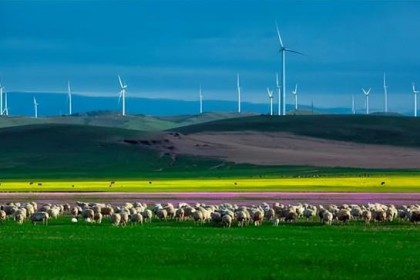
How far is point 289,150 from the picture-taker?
447ft

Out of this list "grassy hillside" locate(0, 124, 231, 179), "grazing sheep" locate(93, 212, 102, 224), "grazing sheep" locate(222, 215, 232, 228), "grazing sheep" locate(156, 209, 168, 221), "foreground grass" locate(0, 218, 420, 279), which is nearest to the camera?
"foreground grass" locate(0, 218, 420, 279)

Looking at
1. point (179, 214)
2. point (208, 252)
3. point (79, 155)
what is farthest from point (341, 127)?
point (208, 252)

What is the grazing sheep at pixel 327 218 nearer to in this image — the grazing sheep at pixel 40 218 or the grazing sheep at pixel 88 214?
the grazing sheep at pixel 88 214

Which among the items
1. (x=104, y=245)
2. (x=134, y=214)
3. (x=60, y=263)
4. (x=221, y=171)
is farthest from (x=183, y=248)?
(x=221, y=171)

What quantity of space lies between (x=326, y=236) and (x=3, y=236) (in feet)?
33.2

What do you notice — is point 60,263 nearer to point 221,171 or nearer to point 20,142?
point 221,171

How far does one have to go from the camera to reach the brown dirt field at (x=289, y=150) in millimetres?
120375

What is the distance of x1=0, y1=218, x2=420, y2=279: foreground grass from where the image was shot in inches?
989

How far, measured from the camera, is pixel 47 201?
55719 millimetres

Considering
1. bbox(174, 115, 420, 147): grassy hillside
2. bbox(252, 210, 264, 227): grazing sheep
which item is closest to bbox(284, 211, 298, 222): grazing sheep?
bbox(252, 210, 264, 227): grazing sheep

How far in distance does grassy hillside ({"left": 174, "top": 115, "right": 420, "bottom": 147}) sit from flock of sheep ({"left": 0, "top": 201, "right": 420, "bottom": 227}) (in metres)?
104

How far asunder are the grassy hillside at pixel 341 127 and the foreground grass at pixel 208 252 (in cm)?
11165

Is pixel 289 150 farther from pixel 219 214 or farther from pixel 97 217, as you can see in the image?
pixel 219 214

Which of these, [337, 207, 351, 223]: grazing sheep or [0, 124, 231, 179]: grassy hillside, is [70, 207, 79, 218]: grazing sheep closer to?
[337, 207, 351, 223]: grazing sheep
